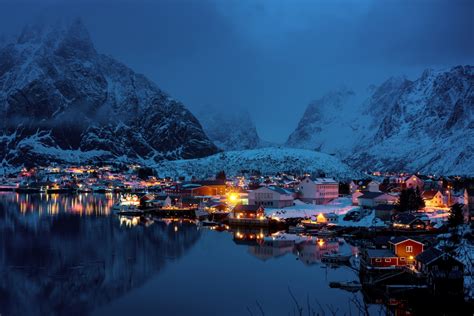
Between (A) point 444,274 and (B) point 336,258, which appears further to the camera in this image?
(B) point 336,258

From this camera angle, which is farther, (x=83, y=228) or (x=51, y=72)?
(x=51, y=72)

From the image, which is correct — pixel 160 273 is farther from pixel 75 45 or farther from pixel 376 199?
pixel 75 45

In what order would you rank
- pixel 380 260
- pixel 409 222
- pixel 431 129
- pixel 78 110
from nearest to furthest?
pixel 380 260
pixel 409 222
pixel 431 129
pixel 78 110

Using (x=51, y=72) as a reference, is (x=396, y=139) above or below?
below

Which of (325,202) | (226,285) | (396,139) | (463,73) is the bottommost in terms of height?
(226,285)

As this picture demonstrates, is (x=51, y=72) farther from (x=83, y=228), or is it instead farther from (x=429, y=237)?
(x=429, y=237)

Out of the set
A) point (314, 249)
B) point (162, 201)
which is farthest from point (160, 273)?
point (162, 201)

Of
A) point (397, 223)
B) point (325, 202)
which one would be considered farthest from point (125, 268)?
point (325, 202)

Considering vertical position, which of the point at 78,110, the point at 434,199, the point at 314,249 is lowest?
the point at 314,249
